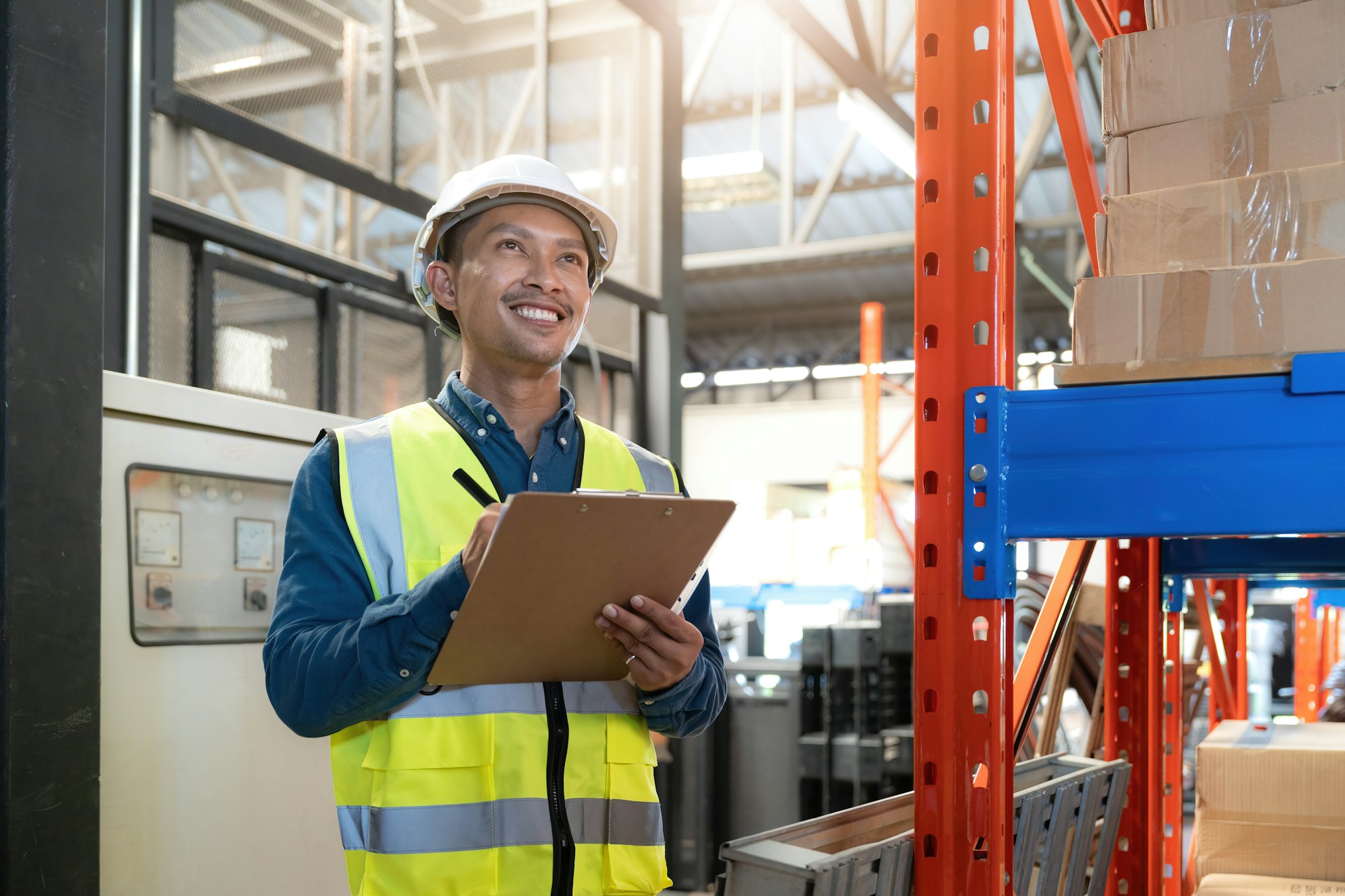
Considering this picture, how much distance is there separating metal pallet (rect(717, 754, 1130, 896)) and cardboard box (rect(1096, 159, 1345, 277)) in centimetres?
82

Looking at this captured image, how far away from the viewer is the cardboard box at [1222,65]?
4.91 ft

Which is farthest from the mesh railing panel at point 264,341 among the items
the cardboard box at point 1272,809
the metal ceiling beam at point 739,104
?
the metal ceiling beam at point 739,104

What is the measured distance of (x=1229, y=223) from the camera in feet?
4.80

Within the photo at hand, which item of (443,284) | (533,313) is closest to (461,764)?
(533,313)

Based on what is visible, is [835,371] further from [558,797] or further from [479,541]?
[479,541]

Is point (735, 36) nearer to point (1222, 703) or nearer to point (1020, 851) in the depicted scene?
point (1222, 703)

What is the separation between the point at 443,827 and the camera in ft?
5.29

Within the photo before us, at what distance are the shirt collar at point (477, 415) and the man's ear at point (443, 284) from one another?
0.43ft

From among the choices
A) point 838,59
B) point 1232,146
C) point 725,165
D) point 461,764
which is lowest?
point 461,764

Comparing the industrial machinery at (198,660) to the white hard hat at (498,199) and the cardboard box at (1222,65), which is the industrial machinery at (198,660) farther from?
the cardboard box at (1222,65)

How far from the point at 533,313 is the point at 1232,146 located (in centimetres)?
101

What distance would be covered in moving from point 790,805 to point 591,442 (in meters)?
4.49

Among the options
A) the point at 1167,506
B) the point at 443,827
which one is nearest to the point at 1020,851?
the point at 1167,506

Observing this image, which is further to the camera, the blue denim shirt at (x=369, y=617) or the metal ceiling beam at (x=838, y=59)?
the metal ceiling beam at (x=838, y=59)
